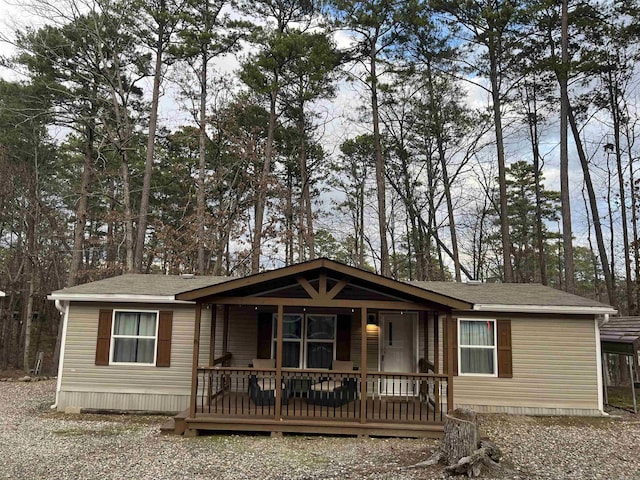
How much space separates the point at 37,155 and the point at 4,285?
621cm

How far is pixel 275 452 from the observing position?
6.54 metres

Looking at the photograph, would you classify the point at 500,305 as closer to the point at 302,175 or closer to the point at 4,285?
the point at 302,175

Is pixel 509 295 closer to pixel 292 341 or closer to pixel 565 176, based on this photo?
pixel 292 341

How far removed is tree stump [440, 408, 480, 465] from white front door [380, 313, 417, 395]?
4.13m

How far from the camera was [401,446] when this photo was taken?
6.89 meters

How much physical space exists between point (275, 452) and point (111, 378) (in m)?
4.51

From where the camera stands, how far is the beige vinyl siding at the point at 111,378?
9.20m

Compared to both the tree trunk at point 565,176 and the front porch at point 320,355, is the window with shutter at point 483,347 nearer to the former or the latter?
the front porch at point 320,355

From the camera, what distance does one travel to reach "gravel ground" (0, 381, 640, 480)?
5.68 metres

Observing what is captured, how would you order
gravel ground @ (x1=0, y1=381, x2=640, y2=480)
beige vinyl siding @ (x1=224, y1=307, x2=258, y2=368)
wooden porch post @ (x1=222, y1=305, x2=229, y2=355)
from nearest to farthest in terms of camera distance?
gravel ground @ (x1=0, y1=381, x2=640, y2=480) → wooden porch post @ (x1=222, y1=305, x2=229, y2=355) → beige vinyl siding @ (x1=224, y1=307, x2=258, y2=368)

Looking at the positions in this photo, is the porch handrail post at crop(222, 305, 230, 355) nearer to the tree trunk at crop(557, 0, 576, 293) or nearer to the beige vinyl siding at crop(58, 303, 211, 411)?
the beige vinyl siding at crop(58, 303, 211, 411)

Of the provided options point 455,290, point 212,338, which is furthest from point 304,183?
point 212,338

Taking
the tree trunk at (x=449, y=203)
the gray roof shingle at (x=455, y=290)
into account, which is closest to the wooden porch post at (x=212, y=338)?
the gray roof shingle at (x=455, y=290)

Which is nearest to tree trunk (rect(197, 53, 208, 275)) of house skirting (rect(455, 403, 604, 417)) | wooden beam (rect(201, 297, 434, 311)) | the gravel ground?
the gravel ground
